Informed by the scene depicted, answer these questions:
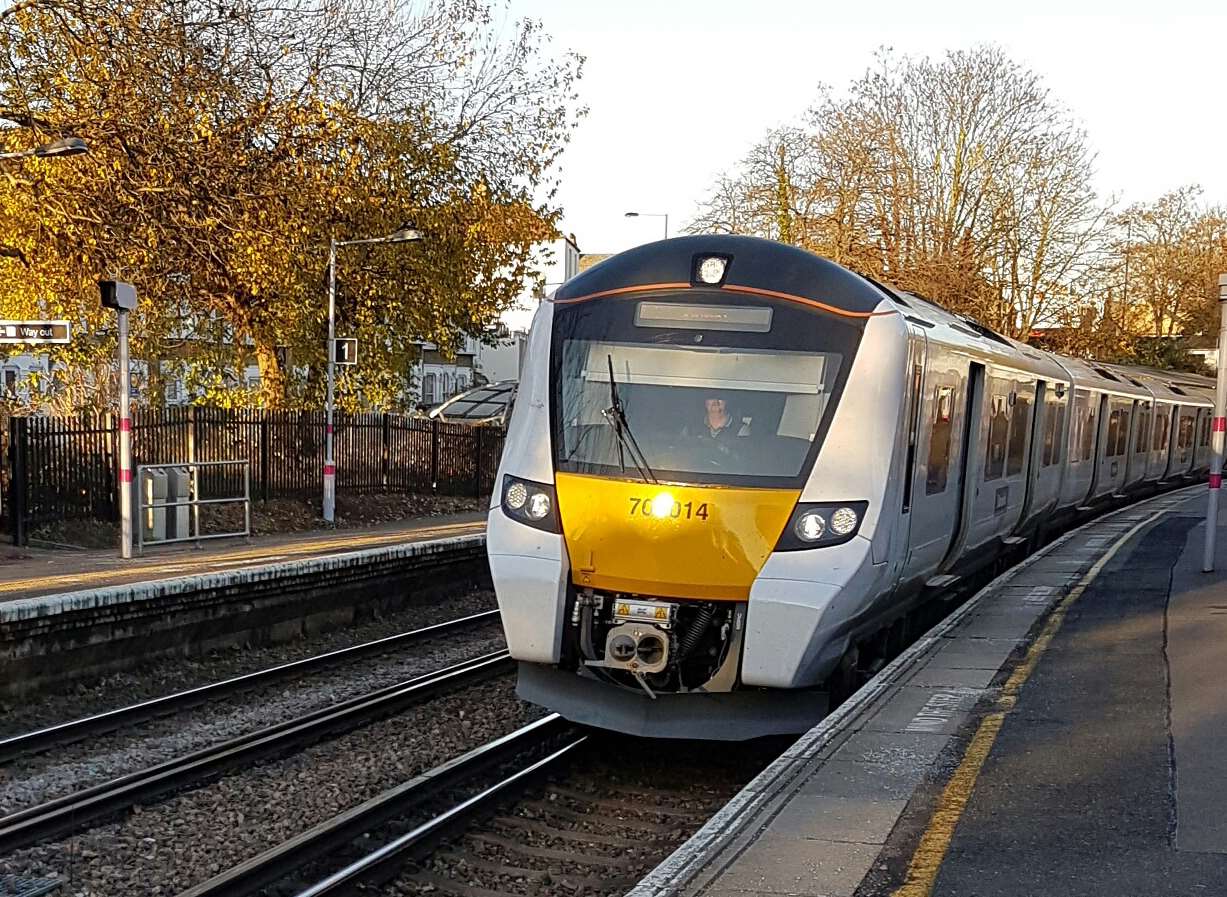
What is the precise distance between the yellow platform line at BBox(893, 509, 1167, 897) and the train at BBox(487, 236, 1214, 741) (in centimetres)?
94

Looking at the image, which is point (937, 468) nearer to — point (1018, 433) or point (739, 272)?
point (739, 272)

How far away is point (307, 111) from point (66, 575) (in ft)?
31.2

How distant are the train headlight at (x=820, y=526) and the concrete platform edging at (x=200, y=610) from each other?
6.09m

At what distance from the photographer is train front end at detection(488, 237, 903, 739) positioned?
22.9 feet

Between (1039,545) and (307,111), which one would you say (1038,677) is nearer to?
(1039,545)

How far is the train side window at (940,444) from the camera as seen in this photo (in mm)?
8609

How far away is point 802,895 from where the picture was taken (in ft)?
15.3

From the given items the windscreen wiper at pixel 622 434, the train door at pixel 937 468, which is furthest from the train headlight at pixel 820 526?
the train door at pixel 937 468

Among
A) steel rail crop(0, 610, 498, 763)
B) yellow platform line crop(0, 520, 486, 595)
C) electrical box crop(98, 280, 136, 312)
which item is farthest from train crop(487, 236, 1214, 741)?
electrical box crop(98, 280, 136, 312)

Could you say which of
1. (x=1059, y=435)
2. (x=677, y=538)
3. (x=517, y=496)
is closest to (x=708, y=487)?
(x=677, y=538)

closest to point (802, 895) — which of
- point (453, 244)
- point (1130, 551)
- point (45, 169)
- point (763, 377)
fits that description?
point (763, 377)

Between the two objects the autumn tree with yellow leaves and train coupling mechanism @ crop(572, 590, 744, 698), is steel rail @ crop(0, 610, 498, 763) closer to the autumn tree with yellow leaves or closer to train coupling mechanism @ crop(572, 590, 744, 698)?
train coupling mechanism @ crop(572, 590, 744, 698)

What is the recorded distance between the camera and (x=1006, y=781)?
19.4ft

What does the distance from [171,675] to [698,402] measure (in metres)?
6.04
